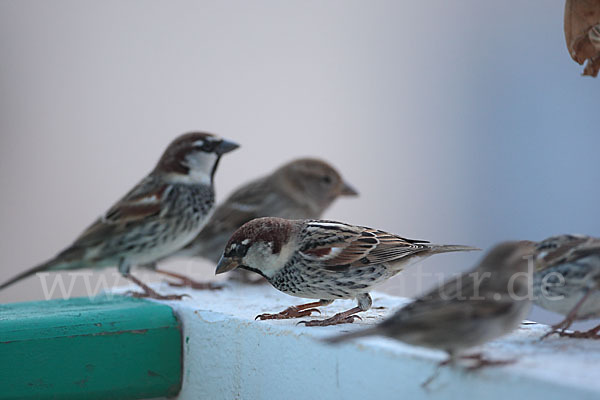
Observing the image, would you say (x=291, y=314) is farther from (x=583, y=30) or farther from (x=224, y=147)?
(x=224, y=147)

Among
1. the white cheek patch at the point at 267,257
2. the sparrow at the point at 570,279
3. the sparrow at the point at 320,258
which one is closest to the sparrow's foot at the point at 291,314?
the sparrow at the point at 320,258

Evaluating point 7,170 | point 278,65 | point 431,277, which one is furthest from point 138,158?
point 431,277

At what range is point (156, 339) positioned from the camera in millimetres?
2418

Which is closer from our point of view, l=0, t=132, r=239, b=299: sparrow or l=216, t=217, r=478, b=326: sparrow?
l=216, t=217, r=478, b=326: sparrow

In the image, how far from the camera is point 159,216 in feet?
10.9

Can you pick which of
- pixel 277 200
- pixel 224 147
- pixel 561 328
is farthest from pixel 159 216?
pixel 561 328

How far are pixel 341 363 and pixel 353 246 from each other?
596 millimetres

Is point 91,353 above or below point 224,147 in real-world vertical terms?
below

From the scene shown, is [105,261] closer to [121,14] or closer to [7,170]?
[7,170]

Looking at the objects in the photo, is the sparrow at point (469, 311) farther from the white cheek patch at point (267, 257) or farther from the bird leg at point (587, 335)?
the white cheek patch at point (267, 257)

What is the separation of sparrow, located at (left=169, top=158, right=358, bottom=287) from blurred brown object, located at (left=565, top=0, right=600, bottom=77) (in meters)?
2.26

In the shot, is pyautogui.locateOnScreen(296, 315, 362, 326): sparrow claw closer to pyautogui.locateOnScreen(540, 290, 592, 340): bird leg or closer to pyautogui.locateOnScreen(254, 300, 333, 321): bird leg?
pyautogui.locateOnScreen(254, 300, 333, 321): bird leg

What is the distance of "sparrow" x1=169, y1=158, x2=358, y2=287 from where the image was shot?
13.2 ft

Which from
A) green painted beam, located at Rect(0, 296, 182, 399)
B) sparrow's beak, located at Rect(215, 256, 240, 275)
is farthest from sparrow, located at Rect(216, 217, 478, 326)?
green painted beam, located at Rect(0, 296, 182, 399)
